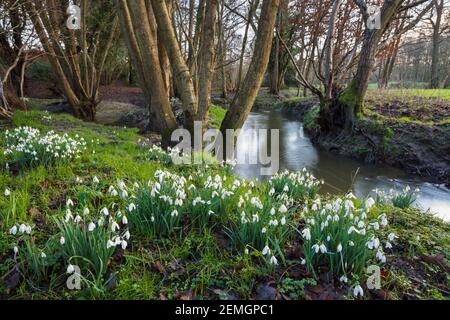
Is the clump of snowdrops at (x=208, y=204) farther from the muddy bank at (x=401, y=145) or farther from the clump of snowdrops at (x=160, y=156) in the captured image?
the muddy bank at (x=401, y=145)

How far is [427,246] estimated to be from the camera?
2893 mm

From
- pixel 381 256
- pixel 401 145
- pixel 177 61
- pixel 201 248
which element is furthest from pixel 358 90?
pixel 201 248

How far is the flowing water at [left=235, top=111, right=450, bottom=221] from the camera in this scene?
19.7 feet

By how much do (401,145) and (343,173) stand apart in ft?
5.99

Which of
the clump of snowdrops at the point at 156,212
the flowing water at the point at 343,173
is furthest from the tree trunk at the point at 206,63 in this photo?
the clump of snowdrops at the point at 156,212

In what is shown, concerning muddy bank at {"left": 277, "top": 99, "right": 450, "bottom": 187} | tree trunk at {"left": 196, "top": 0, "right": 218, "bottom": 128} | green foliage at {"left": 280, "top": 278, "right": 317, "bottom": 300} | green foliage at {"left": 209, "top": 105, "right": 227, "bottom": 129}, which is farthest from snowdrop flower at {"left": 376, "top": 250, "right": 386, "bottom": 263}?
green foliage at {"left": 209, "top": 105, "right": 227, "bottom": 129}

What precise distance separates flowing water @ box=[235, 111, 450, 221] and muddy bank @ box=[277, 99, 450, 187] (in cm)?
28

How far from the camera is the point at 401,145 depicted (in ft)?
25.9

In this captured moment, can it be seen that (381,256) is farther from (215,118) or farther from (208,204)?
(215,118)

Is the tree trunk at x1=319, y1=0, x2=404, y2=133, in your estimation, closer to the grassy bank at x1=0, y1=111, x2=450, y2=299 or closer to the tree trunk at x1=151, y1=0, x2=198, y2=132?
the tree trunk at x1=151, y1=0, x2=198, y2=132

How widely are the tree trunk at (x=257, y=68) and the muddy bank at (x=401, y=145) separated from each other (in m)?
4.53
